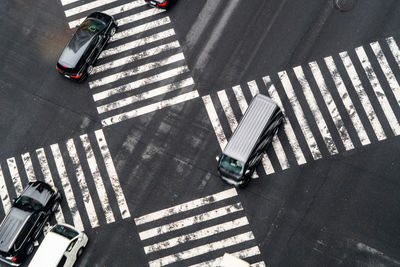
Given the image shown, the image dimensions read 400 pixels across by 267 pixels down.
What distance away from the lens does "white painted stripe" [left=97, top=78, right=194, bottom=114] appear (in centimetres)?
2844

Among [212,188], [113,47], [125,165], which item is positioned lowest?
[212,188]

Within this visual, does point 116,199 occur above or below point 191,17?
below

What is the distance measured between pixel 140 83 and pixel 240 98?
601cm

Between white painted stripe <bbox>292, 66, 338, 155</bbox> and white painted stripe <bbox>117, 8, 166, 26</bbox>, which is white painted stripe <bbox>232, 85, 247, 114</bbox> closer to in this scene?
white painted stripe <bbox>292, 66, 338, 155</bbox>

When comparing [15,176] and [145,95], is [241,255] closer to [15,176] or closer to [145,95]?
[145,95]

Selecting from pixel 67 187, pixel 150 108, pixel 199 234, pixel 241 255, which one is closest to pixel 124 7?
pixel 150 108

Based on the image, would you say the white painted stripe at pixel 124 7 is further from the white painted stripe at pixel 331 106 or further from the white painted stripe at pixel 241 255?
the white painted stripe at pixel 241 255

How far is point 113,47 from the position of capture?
97.3 ft

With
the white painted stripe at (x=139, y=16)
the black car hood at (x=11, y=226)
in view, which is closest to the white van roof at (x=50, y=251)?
the black car hood at (x=11, y=226)

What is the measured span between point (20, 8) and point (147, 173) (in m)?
13.7

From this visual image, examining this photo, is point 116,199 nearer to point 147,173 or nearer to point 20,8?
point 147,173

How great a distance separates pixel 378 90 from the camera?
89.0 ft

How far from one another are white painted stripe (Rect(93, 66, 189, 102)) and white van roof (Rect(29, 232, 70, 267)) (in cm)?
836

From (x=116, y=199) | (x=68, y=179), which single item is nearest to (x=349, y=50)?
(x=116, y=199)
